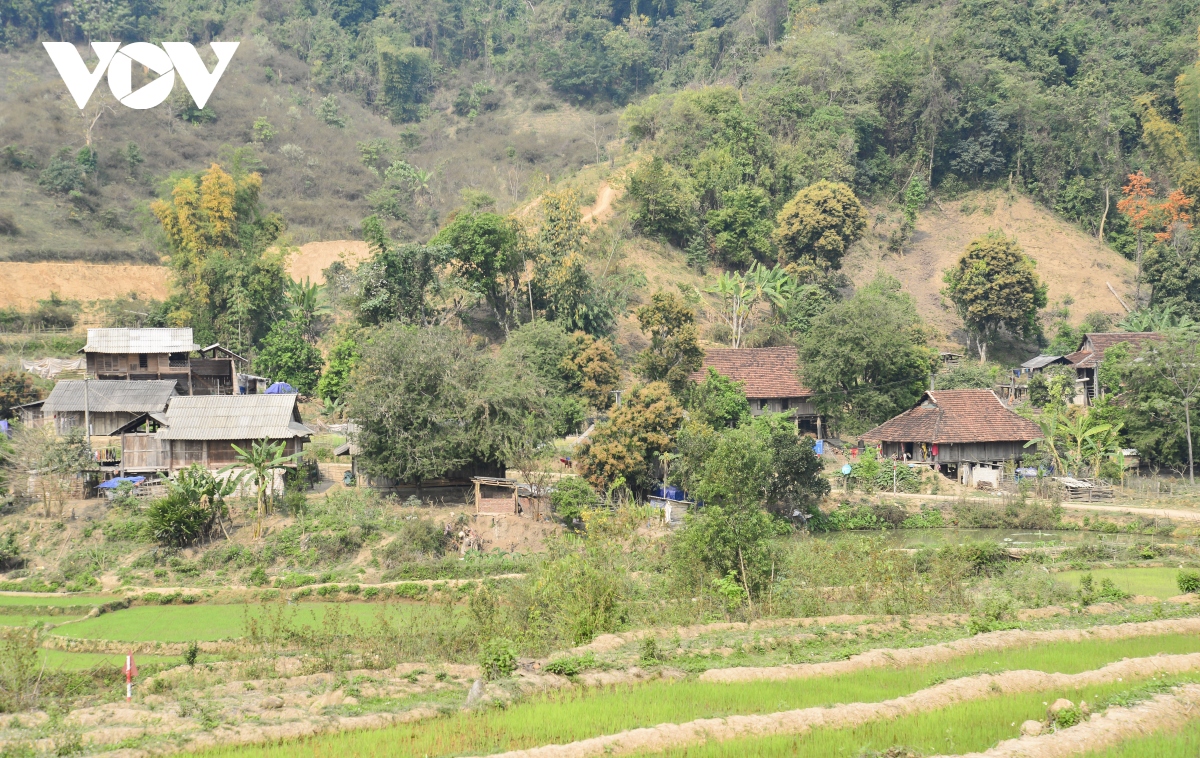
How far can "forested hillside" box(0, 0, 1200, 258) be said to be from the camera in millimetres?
54406

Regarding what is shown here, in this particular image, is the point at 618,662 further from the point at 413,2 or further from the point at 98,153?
the point at 413,2

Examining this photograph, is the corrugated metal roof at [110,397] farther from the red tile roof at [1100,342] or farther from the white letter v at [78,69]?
the white letter v at [78,69]

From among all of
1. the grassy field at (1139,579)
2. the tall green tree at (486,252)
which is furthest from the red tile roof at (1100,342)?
the tall green tree at (486,252)

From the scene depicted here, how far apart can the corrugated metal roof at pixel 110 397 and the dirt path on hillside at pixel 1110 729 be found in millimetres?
28921

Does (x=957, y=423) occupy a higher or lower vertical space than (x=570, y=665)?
higher

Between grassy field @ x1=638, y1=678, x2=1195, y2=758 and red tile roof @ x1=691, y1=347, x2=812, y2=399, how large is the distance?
27028 mm

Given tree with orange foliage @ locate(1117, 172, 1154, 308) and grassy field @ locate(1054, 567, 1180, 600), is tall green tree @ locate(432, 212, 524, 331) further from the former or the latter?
tree with orange foliage @ locate(1117, 172, 1154, 308)

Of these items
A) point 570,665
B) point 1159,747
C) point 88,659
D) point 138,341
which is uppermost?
point 138,341

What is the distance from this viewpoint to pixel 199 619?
21938 mm

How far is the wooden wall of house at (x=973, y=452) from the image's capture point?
114 ft

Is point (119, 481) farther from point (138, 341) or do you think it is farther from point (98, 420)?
point (138, 341)

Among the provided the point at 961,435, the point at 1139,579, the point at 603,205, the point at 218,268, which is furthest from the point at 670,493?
the point at 603,205

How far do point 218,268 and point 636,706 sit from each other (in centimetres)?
3566

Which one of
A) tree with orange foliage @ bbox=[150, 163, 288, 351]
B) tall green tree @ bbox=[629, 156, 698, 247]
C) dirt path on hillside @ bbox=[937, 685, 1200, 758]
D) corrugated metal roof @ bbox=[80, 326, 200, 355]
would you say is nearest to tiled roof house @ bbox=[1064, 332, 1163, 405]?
tall green tree @ bbox=[629, 156, 698, 247]
